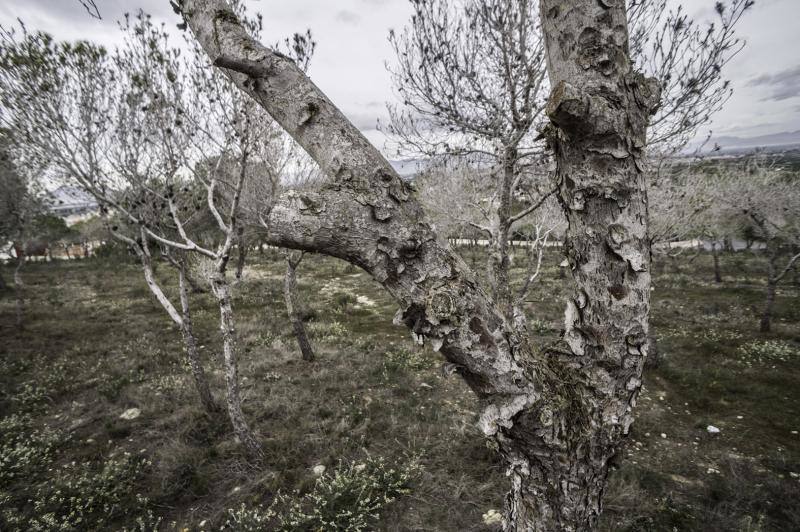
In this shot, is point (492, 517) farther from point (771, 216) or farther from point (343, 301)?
point (771, 216)

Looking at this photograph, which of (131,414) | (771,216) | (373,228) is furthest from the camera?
(771,216)

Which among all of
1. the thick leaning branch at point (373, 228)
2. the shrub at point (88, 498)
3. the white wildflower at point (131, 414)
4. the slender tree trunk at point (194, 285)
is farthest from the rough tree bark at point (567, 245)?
the slender tree trunk at point (194, 285)

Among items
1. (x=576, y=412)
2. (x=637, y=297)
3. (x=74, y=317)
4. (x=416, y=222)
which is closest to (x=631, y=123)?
(x=637, y=297)

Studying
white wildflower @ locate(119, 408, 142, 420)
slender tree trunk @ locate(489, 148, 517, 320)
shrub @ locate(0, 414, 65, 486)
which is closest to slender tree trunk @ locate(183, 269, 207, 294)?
shrub @ locate(0, 414, 65, 486)

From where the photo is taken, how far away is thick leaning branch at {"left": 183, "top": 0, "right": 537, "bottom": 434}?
1.27m

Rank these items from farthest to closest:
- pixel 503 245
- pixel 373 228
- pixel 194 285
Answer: pixel 194 285 → pixel 503 245 → pixel 373 228

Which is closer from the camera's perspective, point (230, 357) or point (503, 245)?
point (230, 357)

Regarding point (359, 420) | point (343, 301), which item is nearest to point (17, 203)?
point (343, 301)

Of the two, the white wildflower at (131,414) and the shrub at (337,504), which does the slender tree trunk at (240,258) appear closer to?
the white wildflower at (131,414)

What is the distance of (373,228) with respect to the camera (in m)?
1.30

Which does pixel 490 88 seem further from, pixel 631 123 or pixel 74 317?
pixel 74 317

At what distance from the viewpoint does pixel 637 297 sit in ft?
5.10

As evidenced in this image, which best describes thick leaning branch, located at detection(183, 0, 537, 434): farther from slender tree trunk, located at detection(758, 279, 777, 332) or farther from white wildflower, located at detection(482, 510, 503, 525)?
slender tree trunk, located at detection(758, 279, 777, 332)

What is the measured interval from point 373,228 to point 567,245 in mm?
1011
